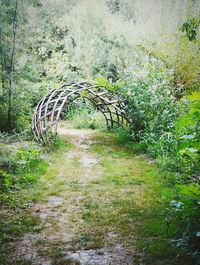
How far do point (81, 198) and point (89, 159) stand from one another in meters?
2.22

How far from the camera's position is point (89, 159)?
6617mm

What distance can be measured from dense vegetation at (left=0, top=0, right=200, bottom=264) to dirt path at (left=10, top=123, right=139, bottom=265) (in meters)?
0.40

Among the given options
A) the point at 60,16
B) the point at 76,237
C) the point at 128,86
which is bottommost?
the point at 76,237

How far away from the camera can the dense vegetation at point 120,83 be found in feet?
11.4

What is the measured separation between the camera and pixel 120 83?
8062 mm

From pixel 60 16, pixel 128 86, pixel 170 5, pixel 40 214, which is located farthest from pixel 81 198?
pixel 60 16

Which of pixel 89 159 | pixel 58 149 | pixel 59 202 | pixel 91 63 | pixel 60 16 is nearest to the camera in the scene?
pixel 59 202

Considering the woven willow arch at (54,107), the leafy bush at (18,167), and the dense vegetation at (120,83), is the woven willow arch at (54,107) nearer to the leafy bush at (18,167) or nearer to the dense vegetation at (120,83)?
the dense vegetation at (120,83)

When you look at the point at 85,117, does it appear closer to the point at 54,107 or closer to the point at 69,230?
the point at 54,107

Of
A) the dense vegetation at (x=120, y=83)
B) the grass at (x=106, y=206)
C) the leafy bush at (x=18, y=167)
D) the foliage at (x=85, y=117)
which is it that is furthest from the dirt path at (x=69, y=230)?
the foliage at (x=85, y=117)

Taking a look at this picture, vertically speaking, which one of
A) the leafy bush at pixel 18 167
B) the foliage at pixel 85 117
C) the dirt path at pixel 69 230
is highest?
the foliage at pixel 85 117

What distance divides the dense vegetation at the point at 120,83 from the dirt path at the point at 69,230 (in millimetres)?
396

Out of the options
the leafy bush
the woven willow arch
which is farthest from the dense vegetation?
the woven willow arch

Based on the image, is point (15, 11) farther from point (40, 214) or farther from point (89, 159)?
point (40, 214)
